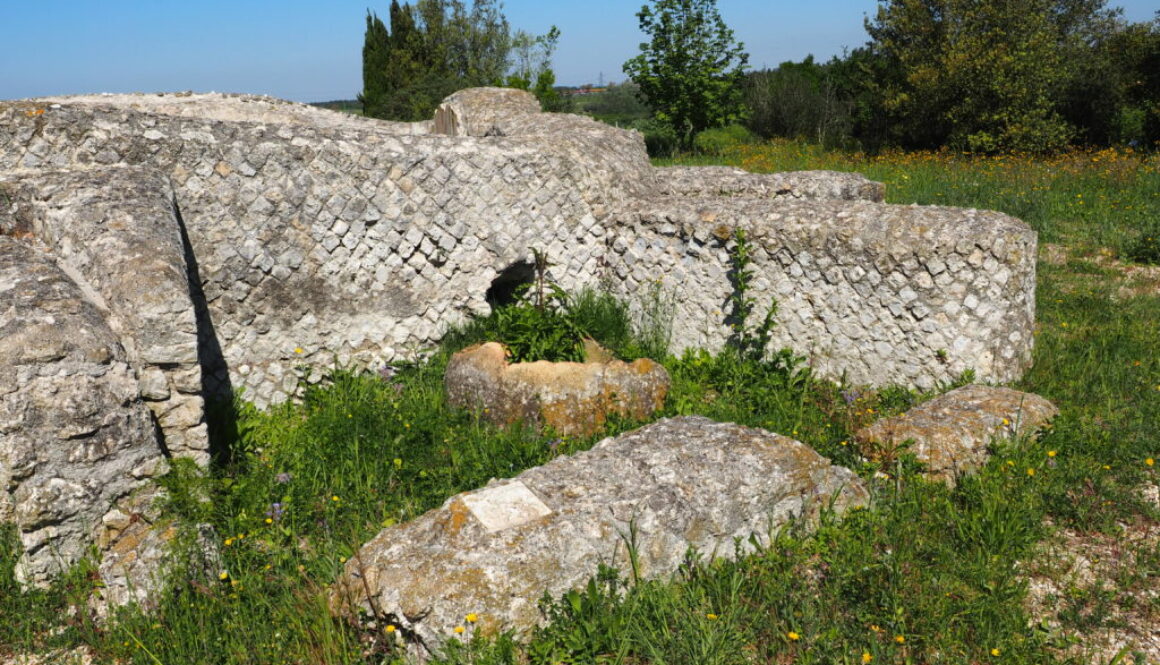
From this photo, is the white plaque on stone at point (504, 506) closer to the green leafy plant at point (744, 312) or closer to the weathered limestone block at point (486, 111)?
the green leafy plant at point (744, 312)

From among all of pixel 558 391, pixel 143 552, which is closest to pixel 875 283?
pixel 558 391

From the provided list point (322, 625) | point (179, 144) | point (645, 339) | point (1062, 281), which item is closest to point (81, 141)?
point (179, 144)

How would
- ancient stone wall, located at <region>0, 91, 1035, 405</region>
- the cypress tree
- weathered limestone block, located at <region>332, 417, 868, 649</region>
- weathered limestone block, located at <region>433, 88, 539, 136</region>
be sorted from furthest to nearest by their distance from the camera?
the cypress tree < weathered limestone block, located at <region>433, 88, 539, 136</region> < ancient stone wall, located at <region>0, 91, 1035, 405</region> < weathered limestone block, located at <region>332, 417, 868, 649</region>

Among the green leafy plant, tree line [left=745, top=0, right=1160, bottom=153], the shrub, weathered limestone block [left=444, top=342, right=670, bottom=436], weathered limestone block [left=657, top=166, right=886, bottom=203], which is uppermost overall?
tree line [left=745, top=0, right=1160, bottom=153]

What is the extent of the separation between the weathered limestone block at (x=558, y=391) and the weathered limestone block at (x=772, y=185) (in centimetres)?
309

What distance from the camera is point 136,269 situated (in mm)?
4328

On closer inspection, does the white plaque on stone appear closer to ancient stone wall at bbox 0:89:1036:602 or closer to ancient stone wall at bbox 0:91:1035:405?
ancient stone wall at bbox 0:89:1036:602

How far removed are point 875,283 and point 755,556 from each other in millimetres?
2947

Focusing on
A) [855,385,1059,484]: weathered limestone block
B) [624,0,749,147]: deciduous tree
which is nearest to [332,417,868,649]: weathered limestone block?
[855,385,1059,484]: weathered limestone block

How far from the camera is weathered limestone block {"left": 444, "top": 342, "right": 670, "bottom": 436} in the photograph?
5602mm

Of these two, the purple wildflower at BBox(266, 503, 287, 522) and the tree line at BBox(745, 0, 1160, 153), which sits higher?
the tree line at BBox(745, 0, 1160, 153)

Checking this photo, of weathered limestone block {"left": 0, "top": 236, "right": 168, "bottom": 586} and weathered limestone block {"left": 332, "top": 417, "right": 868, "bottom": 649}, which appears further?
weathered limestone block {"left": 0, "top": 236, "right": 168, "bottom": 586}

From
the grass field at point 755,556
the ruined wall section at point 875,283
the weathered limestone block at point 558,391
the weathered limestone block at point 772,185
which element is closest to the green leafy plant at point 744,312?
the ruined wall section at point 875,283

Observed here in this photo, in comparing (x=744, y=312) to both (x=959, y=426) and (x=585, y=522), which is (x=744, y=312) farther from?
(x=585, y=522)
